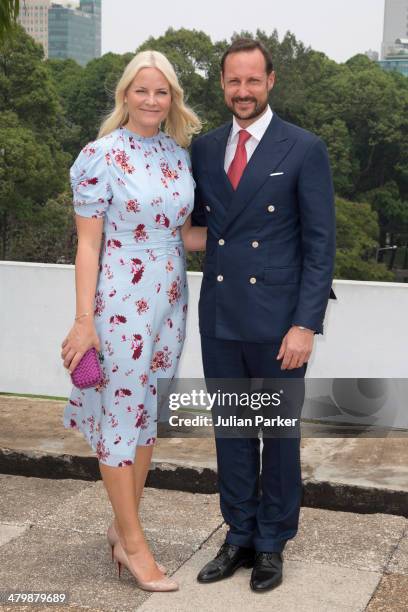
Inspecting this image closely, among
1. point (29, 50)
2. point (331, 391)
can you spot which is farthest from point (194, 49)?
point (331, 391)

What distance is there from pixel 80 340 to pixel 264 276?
2.22 feet

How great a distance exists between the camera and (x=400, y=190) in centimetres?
6225

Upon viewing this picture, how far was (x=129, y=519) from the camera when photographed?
11.8 ft

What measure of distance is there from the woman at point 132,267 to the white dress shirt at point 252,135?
0.13m

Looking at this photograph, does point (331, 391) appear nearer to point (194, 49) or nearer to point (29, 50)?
point (29, 50)

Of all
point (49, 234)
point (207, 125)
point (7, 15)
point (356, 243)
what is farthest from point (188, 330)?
point (207, 125)

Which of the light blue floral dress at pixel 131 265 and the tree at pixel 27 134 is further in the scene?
the tree at pixel 27 134

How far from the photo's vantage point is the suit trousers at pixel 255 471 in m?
3.56

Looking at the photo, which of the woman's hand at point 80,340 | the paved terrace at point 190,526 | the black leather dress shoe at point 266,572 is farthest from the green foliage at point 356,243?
the woman's hand at point 80,340

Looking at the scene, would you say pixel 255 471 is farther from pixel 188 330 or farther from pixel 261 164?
pixel 188 330

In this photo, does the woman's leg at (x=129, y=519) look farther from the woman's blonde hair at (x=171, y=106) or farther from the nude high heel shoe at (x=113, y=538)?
the woman's blonde hair at (x=171, y=106)

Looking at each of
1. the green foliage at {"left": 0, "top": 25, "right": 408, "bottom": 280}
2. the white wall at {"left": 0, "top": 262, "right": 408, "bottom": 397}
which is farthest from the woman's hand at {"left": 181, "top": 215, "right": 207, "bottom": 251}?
the green foliage at {"left": 0, "top": 25, "right": 408, "bottom": 280}

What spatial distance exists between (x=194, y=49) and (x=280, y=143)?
55.1 meters

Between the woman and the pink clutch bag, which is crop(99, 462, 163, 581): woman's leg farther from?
the pink clutch bag
